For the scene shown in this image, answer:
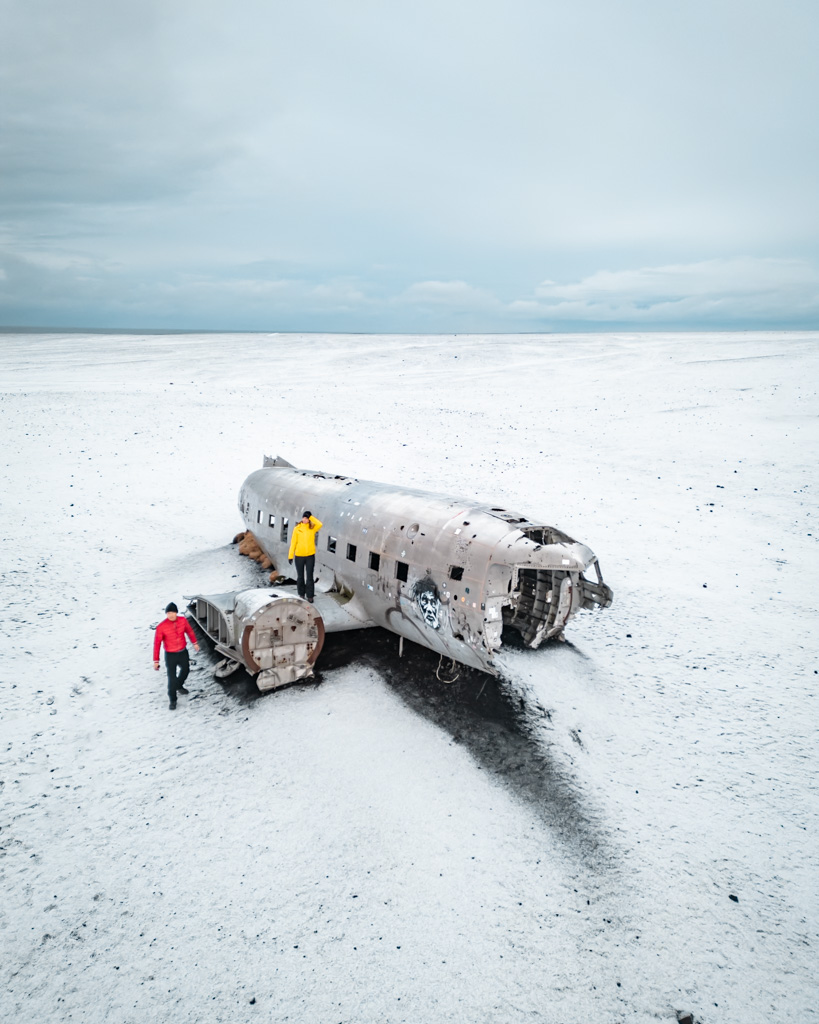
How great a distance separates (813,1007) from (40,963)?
11.9 meters

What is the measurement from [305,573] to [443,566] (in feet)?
16.8

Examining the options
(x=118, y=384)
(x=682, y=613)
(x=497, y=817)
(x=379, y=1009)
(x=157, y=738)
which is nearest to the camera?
(x=379, y=1009)

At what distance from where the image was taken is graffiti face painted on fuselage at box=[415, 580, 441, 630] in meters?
14.6

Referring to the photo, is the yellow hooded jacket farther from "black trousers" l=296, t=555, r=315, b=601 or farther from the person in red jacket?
the person in red jacket

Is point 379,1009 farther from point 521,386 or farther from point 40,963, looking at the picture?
point 521,386

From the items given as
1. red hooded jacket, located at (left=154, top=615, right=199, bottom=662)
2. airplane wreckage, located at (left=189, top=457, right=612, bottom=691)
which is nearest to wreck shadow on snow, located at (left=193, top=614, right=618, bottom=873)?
airplane wreckage, located at (left=189, top=457, right=612, bottom=691)

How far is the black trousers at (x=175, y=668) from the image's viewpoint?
14.3 meters

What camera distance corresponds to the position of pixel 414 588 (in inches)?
595

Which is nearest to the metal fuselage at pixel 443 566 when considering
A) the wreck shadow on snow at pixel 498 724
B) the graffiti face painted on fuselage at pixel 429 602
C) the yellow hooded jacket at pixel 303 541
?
the graffiti face painted on fuselage at pixel 429 602

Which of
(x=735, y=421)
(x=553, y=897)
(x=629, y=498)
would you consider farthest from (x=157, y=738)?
(x=735, y=421)

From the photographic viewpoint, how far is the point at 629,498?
3086cm

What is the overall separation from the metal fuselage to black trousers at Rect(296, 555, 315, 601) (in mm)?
631

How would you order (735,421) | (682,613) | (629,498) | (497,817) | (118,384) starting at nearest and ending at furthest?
(497,817)
(682,613)
(629,498)
(735,421)
(118,384)

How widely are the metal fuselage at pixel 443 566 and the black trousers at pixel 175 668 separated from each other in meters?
4.73
